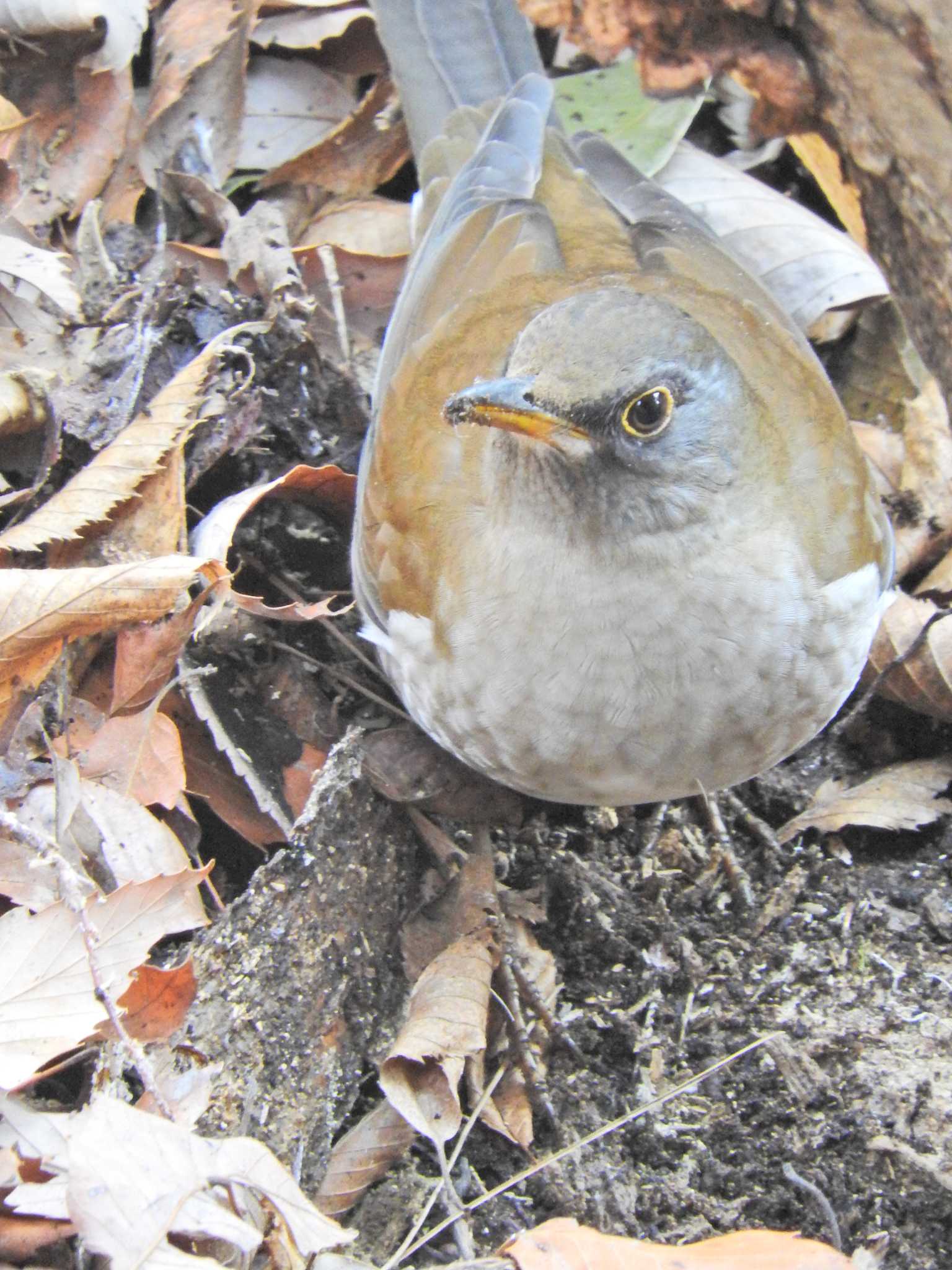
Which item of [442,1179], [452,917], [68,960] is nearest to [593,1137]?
[442,1179]

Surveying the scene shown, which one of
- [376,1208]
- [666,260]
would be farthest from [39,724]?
[666,260]

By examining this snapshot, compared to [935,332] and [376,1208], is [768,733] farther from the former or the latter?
[376,1208]

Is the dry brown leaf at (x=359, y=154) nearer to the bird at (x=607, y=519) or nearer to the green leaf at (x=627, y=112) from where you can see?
the green leaf at (x=627, y=112)

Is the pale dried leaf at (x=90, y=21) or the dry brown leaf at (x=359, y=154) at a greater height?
the pale dried leaf at (x=90, y=21)

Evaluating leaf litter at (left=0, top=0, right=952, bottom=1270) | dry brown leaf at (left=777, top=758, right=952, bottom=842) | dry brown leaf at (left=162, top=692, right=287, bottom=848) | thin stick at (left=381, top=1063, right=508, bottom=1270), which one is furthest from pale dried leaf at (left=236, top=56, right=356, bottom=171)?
thin stick at (left=381, top=1063, right=508, bottom=1270)

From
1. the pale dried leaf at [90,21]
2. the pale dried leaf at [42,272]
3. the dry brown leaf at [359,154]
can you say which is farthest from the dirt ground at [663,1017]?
the pale dried leaf at [90,21]

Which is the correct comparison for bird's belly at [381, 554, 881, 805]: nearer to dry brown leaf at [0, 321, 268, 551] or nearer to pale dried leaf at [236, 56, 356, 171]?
dry brown leaf at [0, 321, 268, 551]
